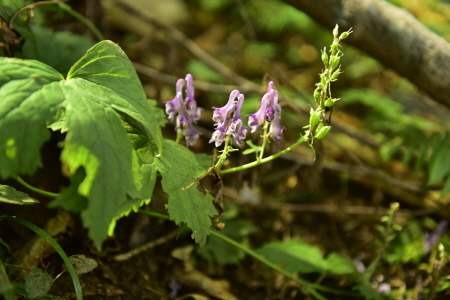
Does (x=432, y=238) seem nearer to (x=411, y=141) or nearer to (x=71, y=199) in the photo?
(x=411, y=141)

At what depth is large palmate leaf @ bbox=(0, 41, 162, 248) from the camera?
1.27 metres

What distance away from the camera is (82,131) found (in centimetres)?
130

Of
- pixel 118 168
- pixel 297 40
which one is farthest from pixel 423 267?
pixel 297 40

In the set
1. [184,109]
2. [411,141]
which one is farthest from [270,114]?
[411,141]

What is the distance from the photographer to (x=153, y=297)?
2193mm

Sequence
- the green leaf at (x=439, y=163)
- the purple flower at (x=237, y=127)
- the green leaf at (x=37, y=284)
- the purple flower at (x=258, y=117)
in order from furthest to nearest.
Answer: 1. the green leaf at (x=439, y=163)
2. the purple flower at (x=258, y=117)
3. the purple flower at (x=237, y=127)
4. the green leaf at (x=37, y=284)

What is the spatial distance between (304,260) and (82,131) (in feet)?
5.78

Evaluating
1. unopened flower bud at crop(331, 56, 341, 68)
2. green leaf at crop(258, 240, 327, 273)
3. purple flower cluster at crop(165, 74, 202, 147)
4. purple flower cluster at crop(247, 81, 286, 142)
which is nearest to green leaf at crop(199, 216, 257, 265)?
green leaf at crop(258, 240, 327, 273)

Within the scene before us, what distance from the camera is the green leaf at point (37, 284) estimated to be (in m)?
1.49

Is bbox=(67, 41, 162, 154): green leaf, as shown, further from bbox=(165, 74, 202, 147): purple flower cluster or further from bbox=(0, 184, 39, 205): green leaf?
bbox=(0, 184, 39, 205): green leaf

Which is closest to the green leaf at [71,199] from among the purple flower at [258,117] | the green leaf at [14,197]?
the green leaf at [14,197]

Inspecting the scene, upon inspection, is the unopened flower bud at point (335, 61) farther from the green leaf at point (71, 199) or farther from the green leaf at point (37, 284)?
the green leaf at point (37, 284)

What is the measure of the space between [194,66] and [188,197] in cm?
367

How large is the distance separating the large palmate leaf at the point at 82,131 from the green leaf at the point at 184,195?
0.40ft
